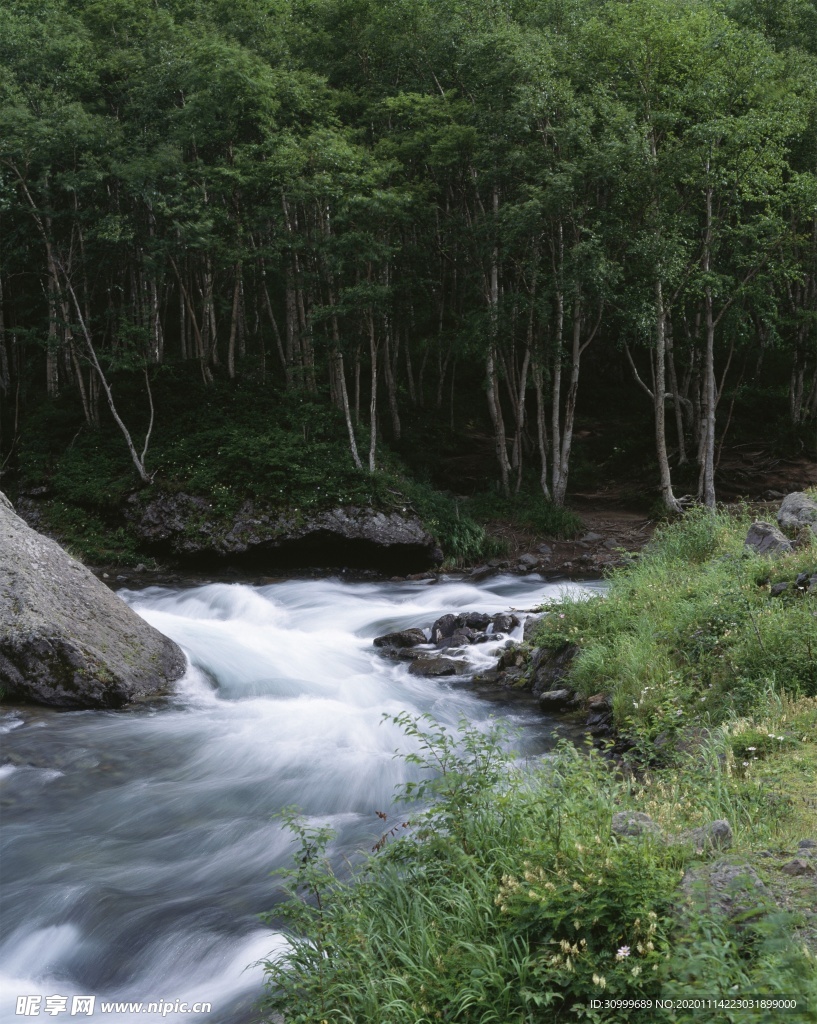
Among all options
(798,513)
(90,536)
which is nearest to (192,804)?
(798,513)

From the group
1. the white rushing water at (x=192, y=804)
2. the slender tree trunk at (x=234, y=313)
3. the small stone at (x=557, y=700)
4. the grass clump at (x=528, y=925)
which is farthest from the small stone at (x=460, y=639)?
the slender tree trunk at (x=234, y=313)

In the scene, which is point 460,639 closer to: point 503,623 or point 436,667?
point 503,623

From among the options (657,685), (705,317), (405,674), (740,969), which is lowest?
(405,674)

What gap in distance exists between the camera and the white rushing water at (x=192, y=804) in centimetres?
534

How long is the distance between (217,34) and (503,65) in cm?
808

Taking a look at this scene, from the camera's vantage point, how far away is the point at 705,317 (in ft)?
72.1

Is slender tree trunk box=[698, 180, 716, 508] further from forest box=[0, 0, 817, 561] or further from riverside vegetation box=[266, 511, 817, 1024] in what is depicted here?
riverside vegetation box=[266, 511, 817, 1024]

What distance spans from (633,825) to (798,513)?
7.64 metres

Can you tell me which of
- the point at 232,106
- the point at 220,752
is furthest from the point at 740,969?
the point at 232,106

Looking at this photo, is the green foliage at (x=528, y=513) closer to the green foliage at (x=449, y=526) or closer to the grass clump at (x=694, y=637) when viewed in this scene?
the green foliage at (x=449, y=526)

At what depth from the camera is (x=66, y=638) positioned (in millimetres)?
9961

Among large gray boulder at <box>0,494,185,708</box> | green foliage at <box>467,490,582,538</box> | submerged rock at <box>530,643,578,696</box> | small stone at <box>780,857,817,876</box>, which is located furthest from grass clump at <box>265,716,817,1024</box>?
green foliage at <box>467,490,582,538</box>

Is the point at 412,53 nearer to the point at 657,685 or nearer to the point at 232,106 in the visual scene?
the point at 232,106

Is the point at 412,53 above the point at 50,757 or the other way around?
above
